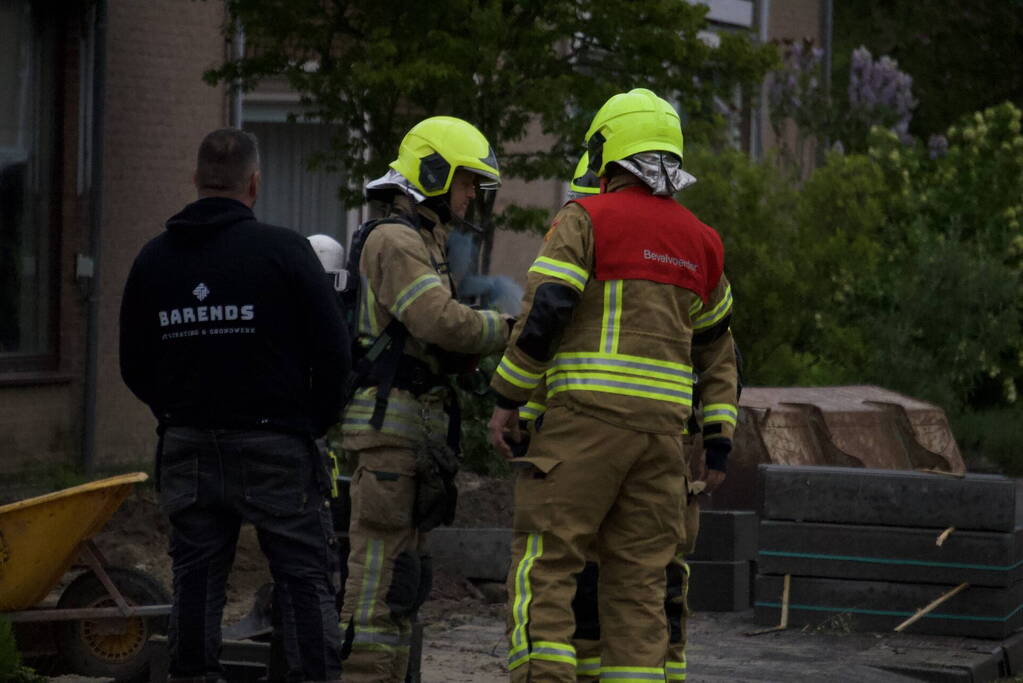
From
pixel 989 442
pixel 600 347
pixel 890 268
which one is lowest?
pixel 989 442

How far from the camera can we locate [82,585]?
22.7 ft

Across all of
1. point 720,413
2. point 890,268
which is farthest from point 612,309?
point 890,268

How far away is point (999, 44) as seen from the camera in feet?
93.4

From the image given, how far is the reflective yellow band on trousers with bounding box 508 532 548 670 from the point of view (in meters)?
5.66

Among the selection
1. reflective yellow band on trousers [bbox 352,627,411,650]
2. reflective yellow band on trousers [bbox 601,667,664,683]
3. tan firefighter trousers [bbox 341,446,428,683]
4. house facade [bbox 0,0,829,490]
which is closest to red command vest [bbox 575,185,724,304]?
tan firefighter trousers [bbox 341,446,428,683]

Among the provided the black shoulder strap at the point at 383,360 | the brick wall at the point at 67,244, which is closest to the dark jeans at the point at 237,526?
the black shoulder strap at the point at 383,360

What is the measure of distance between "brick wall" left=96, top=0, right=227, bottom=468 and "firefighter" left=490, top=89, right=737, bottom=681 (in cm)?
740

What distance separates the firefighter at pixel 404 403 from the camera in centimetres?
618

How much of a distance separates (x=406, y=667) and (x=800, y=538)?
2723 mm

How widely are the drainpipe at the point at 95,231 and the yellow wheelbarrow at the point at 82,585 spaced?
18.4 ft

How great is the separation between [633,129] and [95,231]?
7235 millimetres

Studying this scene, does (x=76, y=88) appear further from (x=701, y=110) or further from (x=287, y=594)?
(x=287, y=594)

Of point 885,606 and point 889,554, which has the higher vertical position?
point 889,554

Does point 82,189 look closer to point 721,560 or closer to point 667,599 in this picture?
point 721,560
